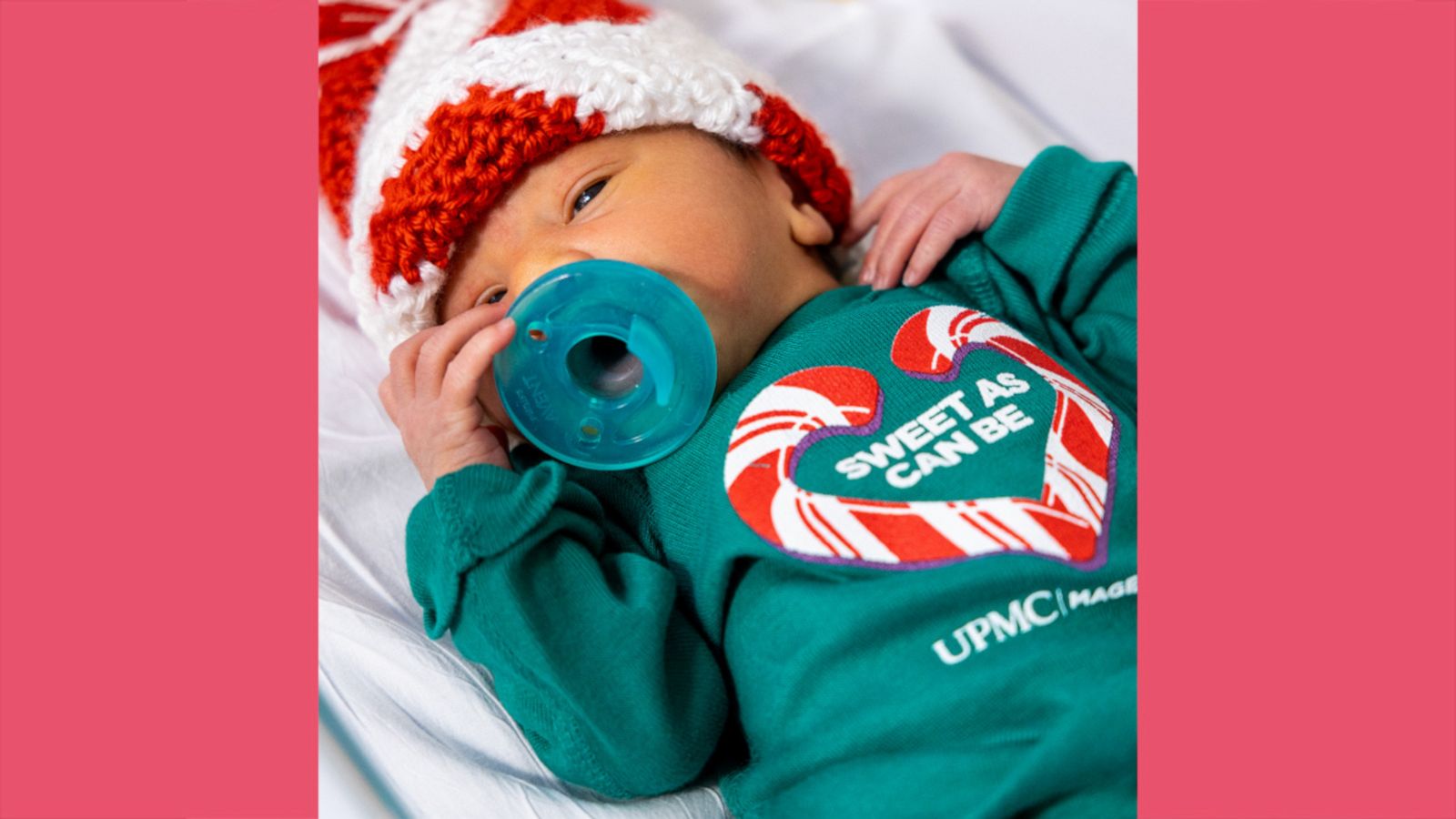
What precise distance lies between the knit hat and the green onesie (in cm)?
26

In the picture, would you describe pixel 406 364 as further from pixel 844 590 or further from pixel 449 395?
pixel 844 590

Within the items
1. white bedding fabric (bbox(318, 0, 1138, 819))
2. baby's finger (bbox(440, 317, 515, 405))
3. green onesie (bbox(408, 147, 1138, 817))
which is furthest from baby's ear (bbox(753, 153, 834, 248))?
baby's finger (bbox(440, 317, 515, 405))

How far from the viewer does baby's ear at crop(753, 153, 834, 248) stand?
1407 millimetres

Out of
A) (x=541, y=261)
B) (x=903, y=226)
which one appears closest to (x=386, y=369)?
(x=541, y=261)

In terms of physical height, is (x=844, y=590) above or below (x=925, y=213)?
below

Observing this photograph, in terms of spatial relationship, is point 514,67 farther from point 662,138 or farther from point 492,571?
point 492,571

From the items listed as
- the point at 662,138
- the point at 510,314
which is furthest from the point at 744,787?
the point at 662,138

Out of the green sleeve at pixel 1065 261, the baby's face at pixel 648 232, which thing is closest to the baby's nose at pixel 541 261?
the baby's face at pixel 648 232

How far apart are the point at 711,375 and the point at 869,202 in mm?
440

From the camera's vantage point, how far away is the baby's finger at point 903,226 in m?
1.45

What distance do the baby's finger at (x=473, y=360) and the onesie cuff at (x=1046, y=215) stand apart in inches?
25.1

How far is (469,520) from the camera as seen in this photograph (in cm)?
114

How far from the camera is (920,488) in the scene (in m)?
1.13

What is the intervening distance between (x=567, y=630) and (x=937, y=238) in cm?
66
